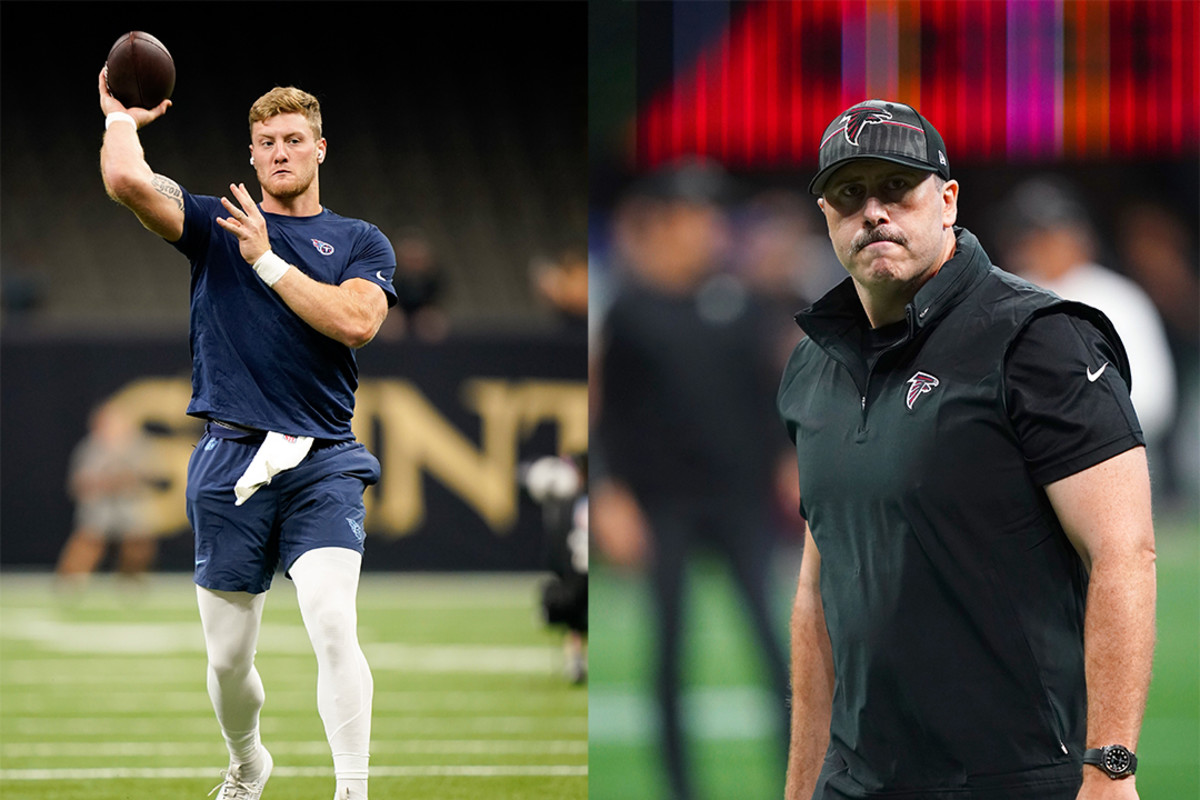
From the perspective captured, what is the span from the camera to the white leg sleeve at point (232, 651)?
4.84 meters

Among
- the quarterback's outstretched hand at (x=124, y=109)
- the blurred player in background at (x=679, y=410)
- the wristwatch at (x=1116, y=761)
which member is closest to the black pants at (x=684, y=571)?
the blurred player in background at (x=679, y=410)

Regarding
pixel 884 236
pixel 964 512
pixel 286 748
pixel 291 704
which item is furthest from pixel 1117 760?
pixel 291 704

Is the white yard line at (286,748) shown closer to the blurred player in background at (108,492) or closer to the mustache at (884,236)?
the mustache at (884,236)

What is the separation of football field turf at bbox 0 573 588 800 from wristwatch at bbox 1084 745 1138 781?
3.93 m

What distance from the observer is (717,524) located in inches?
212

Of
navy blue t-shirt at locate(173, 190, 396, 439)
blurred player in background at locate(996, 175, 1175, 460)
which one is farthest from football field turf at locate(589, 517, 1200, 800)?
navy blue t-shirt at locate(173, 190, 396, 439)

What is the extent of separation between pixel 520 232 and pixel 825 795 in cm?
1955

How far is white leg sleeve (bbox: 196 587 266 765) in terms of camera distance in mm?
4844

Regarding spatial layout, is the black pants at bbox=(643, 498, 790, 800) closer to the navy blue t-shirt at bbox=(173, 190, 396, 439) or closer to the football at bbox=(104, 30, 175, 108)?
the navy blue t-shirt at bbox=(173, 190, 396, 439)

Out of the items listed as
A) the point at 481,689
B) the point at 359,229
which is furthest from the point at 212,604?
the point at 481,689

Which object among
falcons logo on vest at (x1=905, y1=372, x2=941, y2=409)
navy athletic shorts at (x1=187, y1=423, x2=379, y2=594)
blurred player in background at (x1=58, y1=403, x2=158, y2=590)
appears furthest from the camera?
blurred player in background at (x1=58, y1=403, x2=158, y2=590)

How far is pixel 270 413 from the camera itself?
4871 millimetres

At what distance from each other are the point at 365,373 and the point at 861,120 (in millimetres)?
14122

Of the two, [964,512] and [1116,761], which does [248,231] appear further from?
[1116,761]
